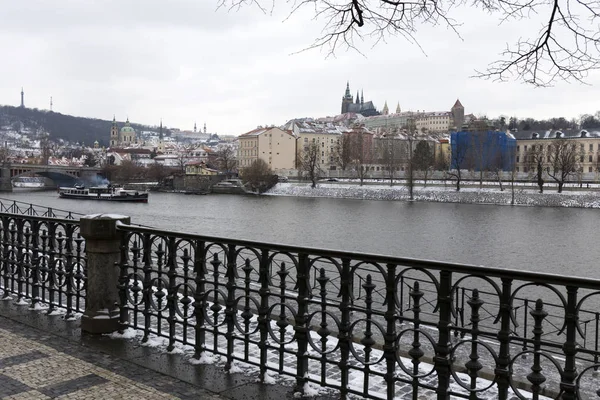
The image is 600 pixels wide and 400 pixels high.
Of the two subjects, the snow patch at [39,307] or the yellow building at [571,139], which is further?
the yellow building at [571,139]

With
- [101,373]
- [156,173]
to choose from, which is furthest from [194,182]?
[101,373]

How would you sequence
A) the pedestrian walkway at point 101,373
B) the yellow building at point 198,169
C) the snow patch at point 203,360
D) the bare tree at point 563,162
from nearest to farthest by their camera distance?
the pedestrian walkway at point 101,373
the snow patch at point 203,360
the bare tree at point 563,162
the yellow building at point 198,169

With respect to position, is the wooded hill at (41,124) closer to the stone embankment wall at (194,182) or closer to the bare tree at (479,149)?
the stone embankment wall at (194,182)

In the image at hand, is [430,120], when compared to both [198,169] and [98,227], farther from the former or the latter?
[98,227]

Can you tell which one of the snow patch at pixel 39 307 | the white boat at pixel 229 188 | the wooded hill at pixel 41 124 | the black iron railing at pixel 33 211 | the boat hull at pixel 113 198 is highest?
the wooded hill at pixel 41 124

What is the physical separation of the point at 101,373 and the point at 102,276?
121 cm

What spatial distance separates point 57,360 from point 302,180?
82073 millimetres

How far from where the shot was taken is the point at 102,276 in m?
5.24

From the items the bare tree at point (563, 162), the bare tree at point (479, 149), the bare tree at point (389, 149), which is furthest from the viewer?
the bare tree at point (389, 149)

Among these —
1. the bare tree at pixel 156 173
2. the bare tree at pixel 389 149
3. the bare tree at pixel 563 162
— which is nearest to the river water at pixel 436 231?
the bare tree at pixel 563 162

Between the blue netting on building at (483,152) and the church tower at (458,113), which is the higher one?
the church tower at (458,113)

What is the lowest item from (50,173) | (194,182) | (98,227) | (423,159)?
(194,182)

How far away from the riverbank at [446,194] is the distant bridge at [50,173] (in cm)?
3631

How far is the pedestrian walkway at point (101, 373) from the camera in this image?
3857mm
